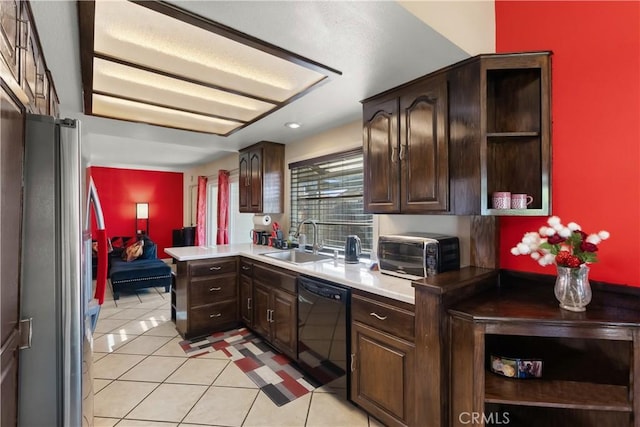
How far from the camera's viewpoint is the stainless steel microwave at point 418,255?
1.83 m

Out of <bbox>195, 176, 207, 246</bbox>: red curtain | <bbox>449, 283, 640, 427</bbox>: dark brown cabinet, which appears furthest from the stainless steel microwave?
<bbox>195, 176, 207, 246</bbox>: red curtain

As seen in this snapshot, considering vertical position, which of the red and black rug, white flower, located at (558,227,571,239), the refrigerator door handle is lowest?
the red and black rug

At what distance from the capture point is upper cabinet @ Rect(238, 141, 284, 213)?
366 cm

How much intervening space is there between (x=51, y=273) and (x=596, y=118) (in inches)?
100.0

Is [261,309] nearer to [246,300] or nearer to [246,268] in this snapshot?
[246,300]

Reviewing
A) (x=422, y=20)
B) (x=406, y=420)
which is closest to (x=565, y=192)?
(x=422, y=20)

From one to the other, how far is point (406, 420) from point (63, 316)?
1.69 metres

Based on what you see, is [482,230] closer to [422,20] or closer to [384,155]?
[384,155]

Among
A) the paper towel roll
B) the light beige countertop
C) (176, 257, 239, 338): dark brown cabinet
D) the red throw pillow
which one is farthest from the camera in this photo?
the red throw pillow

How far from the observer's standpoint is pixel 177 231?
6793 millimetres

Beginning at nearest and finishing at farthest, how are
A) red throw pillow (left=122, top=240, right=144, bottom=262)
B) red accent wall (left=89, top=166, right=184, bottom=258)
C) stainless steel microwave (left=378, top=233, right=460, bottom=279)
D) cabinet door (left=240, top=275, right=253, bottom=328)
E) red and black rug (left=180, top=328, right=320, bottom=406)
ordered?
stainless steel microwave (left=378, top=233, right=460, bottom=279) < red and black rug (left=180, top=328, right=320, bottom=406) < cabinet door (left=240, top=275, right=253, bottom=328) < red throw pillow (left=122, top=240, right=144, bottom=262) < red accent wall (left=89, top=166, right=184, bottom=258)

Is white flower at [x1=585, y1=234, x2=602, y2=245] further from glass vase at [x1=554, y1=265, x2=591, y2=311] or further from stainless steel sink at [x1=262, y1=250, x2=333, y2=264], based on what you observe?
stainless steel sink at [x1=262, y1=250, x2=333, y2=264]

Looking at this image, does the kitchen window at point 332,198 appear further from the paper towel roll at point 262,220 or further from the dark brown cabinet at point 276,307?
the dark brown cabinet at point 276,307

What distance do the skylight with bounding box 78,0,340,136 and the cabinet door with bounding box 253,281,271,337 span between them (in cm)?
165
